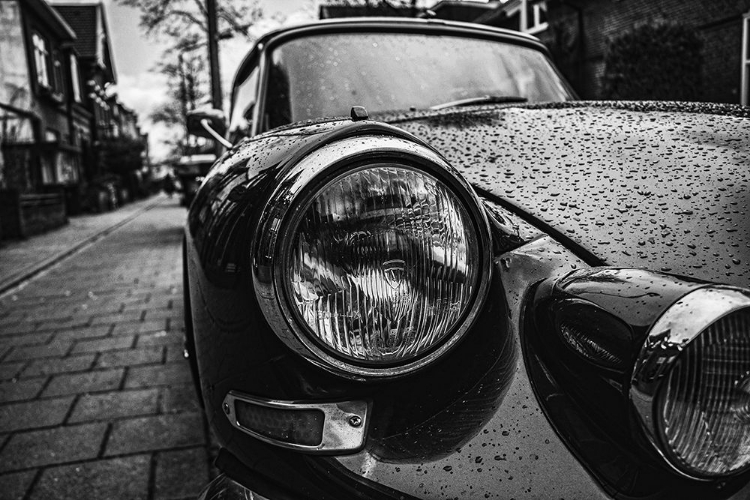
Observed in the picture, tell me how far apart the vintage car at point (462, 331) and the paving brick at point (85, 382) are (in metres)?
2.29

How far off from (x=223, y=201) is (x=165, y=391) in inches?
86.6

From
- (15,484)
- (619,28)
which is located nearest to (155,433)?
(15,484)

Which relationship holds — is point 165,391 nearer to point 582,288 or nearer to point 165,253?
point 582,288

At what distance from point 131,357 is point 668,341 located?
3.35 m

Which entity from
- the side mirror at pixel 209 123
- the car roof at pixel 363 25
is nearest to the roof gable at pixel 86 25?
the side mirror at pixel 209 123

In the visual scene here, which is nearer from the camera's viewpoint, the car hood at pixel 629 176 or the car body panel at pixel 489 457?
the car body panel at pixel 489 457

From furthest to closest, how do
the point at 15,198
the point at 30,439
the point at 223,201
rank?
1. the point at 15,198
2. the point at 30,439
3. the point at 223,201

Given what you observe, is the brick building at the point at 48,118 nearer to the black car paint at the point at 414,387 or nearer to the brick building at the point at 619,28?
the black car paint at the point at 414,387

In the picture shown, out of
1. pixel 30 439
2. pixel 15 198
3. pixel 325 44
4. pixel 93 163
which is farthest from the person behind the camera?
pixel 93 163

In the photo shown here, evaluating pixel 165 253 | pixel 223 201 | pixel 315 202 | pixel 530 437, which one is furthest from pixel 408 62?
pixel 165 253

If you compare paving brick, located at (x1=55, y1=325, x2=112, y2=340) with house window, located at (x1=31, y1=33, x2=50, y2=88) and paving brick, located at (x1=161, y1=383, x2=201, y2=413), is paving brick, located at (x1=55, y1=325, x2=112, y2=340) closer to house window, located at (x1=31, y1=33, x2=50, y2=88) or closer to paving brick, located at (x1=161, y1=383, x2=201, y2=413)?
paving brick, located at (x1=161, y1=383, x2=201, y2=413)

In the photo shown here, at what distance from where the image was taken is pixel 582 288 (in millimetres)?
830

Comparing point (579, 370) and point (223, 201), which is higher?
point (223, 201)

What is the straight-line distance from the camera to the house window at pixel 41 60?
20469 mm
